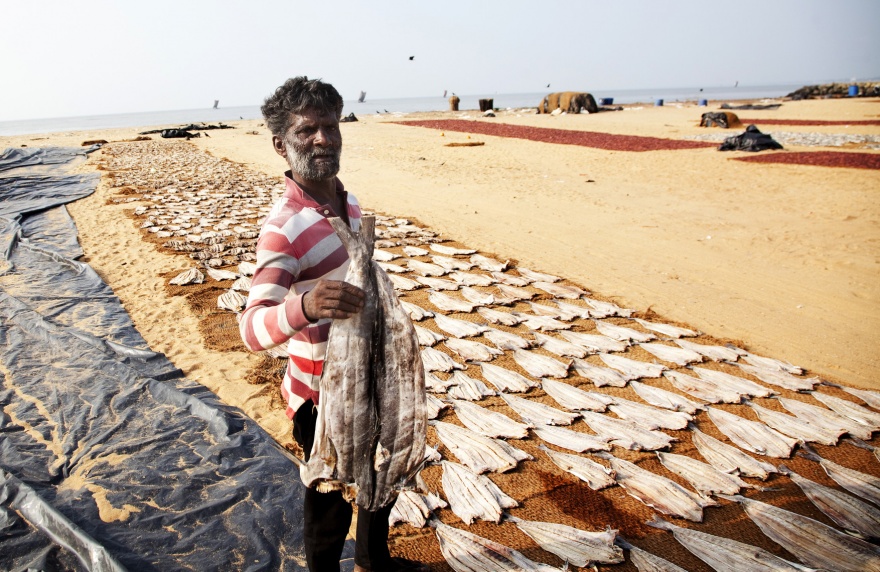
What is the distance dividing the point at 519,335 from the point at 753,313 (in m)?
2.47

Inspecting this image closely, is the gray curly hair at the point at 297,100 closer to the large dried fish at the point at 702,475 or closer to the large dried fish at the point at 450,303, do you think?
the large dried fish at the point at 702,475

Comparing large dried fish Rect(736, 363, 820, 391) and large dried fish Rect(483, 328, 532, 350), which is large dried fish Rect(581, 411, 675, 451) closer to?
large dried fish Rect(483, 328, 532, 350)

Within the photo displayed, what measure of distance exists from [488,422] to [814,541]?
5.80 ft

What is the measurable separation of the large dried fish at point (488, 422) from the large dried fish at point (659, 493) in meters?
0.61

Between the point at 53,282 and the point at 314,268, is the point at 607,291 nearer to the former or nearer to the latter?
the point at 314,268

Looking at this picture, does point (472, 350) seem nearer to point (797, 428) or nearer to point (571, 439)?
point (571, 439)

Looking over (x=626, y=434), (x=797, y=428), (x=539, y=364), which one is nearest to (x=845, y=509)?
(x=797, y=428)

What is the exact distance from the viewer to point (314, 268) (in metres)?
1.67

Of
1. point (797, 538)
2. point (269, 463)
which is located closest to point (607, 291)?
point (797, 538)

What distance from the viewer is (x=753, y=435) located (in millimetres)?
3389

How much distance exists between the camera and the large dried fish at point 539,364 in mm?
4164

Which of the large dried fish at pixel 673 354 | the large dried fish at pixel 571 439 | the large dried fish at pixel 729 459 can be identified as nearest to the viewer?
the large dried fish at pixel 729 459

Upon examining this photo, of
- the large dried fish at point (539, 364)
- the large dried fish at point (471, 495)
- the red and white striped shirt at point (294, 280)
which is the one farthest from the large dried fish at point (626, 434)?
the red and white striped shirt at point (294, 280)

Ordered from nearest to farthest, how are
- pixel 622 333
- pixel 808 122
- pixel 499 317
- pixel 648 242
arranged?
pixel 622 333, pixel 499 317, pixel 648 242, pixel 808 122
